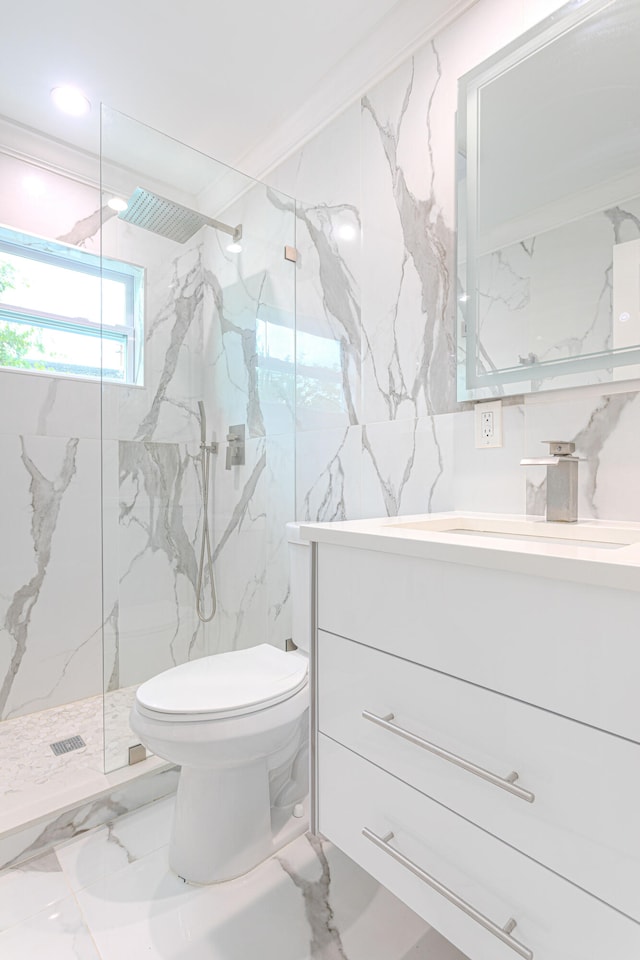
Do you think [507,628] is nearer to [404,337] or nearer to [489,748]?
[489,748]

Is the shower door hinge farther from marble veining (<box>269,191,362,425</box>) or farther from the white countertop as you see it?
marble veining (<box>269,191,362,425</box>)

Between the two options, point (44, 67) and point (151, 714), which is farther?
point (44, 67)

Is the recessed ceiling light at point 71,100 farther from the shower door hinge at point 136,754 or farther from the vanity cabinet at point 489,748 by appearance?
the shower door hinge at point 136,754

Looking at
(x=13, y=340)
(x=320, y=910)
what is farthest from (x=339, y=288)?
(x=320, y=910)

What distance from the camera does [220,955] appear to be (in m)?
1.02

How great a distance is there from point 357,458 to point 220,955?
4.19 feet

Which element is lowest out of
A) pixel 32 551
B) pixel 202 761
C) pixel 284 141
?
pixel 202 761

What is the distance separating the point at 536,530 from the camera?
1.04 m

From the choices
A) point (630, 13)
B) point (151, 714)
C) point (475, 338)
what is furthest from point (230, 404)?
point (630, 13)

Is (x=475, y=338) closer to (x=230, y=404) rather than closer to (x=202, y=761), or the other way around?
(x=230, y=404)

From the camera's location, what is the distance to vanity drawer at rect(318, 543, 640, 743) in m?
0.55

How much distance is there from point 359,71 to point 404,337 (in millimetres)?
937

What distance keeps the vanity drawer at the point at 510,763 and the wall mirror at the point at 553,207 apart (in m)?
0.74

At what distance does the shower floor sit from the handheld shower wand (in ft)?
1.16
